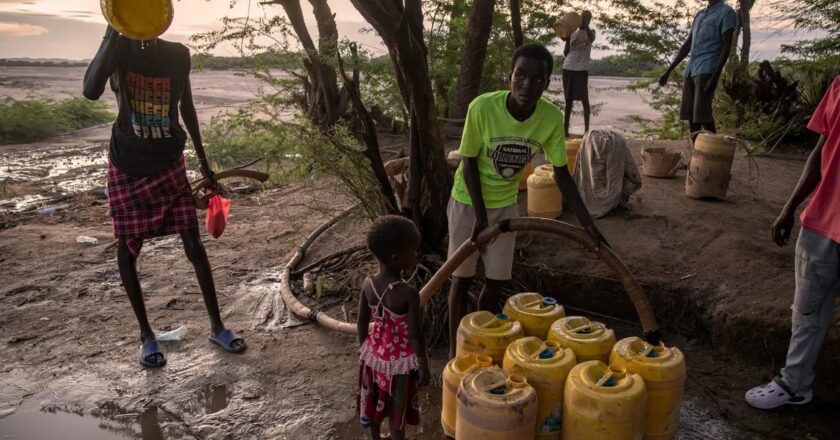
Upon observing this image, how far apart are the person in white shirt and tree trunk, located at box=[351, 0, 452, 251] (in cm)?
394

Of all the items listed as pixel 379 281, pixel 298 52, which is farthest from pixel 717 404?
pixel 298 52

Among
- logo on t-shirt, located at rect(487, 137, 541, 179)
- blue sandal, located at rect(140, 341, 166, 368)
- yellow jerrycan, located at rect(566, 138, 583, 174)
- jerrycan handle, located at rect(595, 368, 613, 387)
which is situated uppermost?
logo on t-shirt, located at rect(487, 137, 541, 179)

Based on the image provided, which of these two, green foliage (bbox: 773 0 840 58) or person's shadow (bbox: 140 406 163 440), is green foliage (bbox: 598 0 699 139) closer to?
green foliage (bbox: 773 0 840 58)

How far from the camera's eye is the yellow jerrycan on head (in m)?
3.01

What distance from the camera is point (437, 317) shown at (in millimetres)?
3980

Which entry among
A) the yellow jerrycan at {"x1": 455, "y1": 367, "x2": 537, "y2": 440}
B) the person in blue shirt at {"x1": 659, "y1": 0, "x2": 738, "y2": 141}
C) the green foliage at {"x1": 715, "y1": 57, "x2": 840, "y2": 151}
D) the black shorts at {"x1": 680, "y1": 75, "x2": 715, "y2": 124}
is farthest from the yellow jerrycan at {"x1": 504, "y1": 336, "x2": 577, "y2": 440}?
the green foliage at {"x1": 715, "y1": 57, "x2": 840, "y2": 151}

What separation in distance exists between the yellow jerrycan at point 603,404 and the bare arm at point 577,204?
68 cm

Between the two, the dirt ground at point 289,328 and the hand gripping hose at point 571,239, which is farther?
the dirt ground at point 289,328

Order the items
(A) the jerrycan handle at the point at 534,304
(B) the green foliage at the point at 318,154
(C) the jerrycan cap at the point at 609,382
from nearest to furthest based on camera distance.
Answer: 1. (C) the jerrycan cap at the point at 609,382
2. (A) the jerrycan handle at the point at 534,304
3. (B) the green foliage at the point at 318,154

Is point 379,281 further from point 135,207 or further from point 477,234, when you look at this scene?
point 135,207

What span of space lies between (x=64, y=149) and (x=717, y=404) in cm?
1258

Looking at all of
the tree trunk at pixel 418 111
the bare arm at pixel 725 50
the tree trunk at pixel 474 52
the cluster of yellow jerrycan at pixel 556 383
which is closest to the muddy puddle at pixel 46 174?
the tree trunk at pixel 474 52

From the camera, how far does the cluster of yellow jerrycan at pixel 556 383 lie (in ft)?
7.27

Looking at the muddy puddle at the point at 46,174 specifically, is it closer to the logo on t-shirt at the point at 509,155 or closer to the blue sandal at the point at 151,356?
the blue sandal at the point at 151,356
